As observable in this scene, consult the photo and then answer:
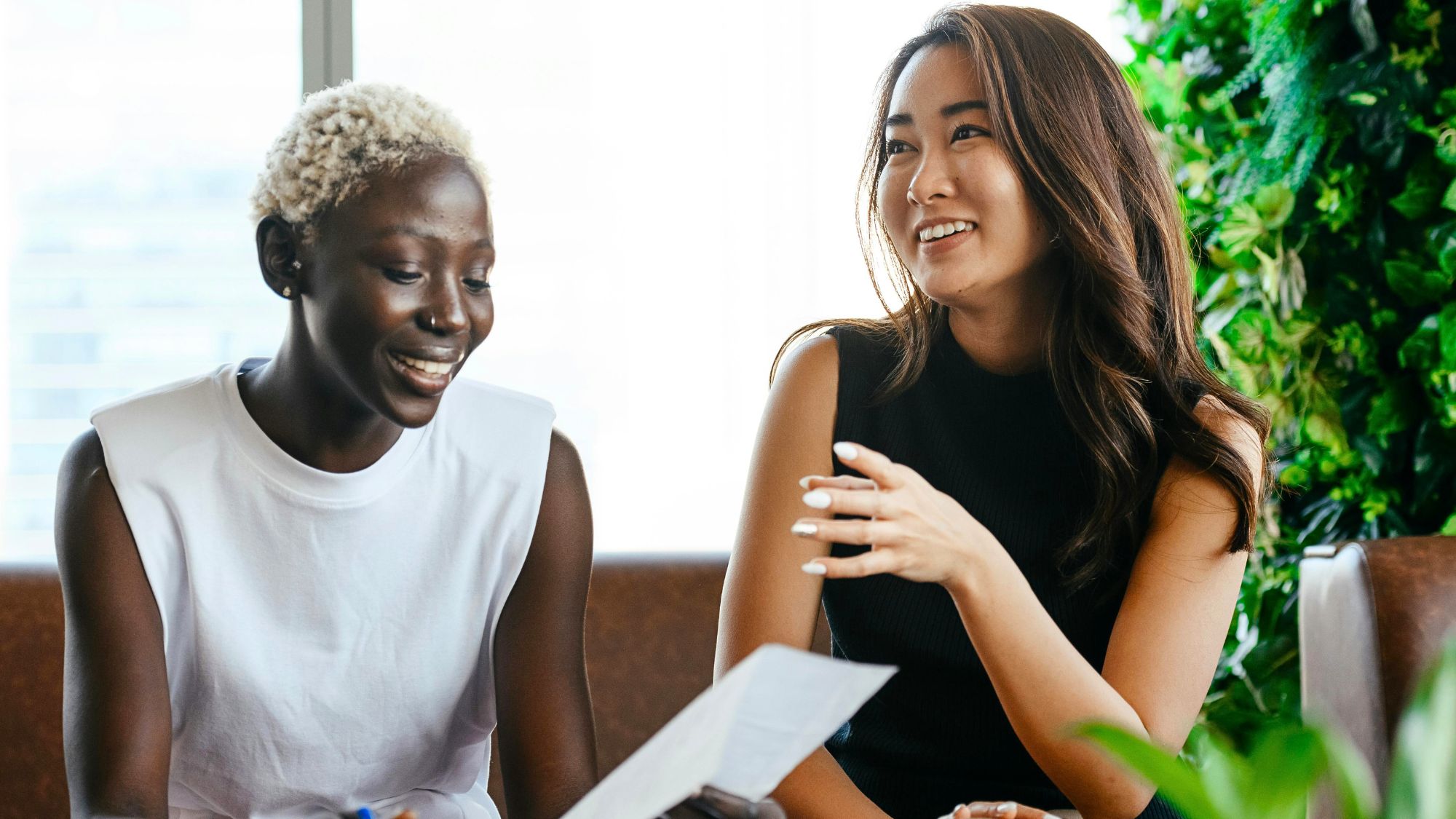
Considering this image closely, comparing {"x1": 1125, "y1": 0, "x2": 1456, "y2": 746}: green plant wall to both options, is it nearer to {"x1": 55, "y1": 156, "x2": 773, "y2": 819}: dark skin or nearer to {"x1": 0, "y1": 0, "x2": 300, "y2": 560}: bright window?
{"x1": 55, "y1": 156, "x2": 773, "y2": 819}: dark skin

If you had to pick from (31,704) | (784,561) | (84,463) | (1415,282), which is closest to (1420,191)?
(1415,282)

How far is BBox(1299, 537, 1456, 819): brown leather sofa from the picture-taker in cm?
133

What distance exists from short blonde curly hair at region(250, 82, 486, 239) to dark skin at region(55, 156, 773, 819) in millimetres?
12

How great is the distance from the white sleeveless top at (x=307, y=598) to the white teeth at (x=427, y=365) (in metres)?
0.13

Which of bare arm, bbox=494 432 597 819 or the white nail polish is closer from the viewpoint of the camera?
the white nail polish

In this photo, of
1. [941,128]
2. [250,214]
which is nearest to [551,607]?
[250,214]

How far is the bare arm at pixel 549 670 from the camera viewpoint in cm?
103

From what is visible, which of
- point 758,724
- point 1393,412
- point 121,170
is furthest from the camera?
point 121,170

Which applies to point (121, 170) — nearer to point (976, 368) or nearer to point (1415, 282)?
point (976, 368)

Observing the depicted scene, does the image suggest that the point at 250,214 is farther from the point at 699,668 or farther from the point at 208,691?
the point at 699,668

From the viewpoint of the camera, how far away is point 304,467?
1049mm

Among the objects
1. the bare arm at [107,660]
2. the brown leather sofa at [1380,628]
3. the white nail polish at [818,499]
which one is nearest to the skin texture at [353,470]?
the bare arm at [107,660]

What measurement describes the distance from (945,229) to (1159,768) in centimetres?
89

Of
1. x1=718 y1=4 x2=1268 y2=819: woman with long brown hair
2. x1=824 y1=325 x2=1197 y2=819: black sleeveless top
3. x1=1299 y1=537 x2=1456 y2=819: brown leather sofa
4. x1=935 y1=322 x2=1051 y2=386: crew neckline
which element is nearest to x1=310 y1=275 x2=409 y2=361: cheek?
x1=718 y1=4 x2=1268 y2=819: woman with long brown hair
